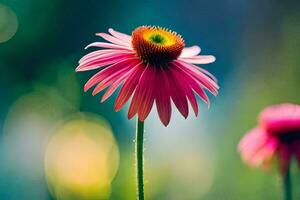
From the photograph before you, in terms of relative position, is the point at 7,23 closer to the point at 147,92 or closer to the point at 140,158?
the point at 147,92

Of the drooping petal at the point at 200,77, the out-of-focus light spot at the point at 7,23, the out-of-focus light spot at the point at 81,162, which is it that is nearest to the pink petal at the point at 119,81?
the drooping petal at the point at 200,77

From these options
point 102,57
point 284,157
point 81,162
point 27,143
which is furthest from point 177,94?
point 27,143

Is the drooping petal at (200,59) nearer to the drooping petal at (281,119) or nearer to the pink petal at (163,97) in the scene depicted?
the pink petal at (163,97)

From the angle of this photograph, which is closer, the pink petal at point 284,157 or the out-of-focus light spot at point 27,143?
the pink petal at point 284,157

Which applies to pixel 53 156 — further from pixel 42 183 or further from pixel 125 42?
pixel 125 42

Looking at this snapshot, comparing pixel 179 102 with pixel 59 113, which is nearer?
pixel 179 102

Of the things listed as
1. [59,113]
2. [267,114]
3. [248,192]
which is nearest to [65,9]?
[59,113]
